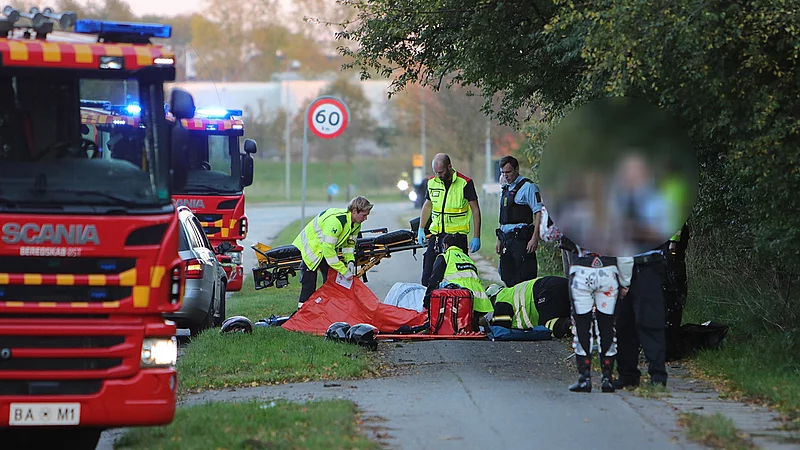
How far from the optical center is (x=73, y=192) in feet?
22.6

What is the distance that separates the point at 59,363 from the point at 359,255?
783 cm

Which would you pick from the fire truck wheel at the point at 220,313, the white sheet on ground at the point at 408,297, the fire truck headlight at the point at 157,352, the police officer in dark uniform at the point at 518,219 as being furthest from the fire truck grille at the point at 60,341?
the fire truck wheel at the point at 220,313

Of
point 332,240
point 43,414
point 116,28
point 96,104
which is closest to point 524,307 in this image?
point 332,240

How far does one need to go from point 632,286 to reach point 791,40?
86.1 inches

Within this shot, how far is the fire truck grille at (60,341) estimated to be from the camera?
6.73 m

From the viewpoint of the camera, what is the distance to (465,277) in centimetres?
1233

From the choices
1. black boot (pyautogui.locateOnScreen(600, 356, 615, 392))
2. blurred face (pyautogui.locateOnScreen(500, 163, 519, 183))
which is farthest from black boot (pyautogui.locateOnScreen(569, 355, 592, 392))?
blurred face (pyautogui.locateOnScreen(500, 163, 519, 183))

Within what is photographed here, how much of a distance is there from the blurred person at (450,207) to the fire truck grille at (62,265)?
7.15 meters

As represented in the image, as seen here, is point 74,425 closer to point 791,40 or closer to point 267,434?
point 267,434

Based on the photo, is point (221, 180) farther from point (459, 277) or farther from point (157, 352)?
point (157, 352)

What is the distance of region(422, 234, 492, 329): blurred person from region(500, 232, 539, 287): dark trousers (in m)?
0.84

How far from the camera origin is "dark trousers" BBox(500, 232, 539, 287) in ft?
44.0

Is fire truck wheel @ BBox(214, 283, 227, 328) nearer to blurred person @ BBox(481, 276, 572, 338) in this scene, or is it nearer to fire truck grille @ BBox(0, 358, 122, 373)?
blurred person @ BBox(481, 276, 572, 338)

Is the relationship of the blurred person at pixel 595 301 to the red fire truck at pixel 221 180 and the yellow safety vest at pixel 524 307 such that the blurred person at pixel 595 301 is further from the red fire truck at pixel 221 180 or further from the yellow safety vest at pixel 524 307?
the red fire truck at pixel 221 180
